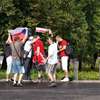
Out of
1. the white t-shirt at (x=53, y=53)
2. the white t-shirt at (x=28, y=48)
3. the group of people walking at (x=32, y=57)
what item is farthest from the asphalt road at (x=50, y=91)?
the white t-shirt at (x=28, y=48)

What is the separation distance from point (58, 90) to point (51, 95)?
1611 millimetres

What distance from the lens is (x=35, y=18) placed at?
3150cm

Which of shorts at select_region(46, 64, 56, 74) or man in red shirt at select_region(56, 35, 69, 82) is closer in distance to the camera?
shorts at select_region(46, 64, 56, 74)

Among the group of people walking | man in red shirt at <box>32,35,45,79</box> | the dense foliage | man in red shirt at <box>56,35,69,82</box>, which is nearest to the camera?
the group of people walking

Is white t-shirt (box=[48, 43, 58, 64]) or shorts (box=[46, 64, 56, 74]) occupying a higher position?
white t-shirt (box=[48, 43, 58, 64])

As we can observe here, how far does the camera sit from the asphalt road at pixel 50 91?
47.5ft

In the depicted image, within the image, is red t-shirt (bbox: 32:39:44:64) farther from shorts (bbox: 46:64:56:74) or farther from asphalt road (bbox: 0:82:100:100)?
asphalt road (bbox: 0:82:100:100)

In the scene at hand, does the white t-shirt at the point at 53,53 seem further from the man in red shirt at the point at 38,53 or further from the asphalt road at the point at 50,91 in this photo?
the asphalt road at the point at 50,91

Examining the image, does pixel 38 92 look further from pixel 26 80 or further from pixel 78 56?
pixel 78 56

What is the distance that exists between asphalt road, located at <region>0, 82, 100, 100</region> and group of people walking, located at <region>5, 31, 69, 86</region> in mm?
522

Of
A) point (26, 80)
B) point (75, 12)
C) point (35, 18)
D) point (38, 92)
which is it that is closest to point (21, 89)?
point (38, 92)

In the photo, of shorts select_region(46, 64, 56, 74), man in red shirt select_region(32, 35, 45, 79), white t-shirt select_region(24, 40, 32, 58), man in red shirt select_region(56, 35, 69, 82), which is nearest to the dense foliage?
man in red shirt select_region(56, 35, 69, 82)

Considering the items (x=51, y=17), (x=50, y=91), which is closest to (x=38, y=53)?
(x=50, y=91)

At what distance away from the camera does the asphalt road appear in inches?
570
